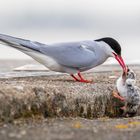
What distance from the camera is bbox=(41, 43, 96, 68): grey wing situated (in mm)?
8469

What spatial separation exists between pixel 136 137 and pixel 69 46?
3.40m

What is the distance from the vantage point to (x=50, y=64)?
8.47m

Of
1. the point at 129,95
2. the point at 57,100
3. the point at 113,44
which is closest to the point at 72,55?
the point at 113,44

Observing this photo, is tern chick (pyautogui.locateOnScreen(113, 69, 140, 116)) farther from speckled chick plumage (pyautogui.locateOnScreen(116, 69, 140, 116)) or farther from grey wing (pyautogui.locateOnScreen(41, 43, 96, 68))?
grey wing (pyautogui.locateOnScreen(41, 43, 96, 68))

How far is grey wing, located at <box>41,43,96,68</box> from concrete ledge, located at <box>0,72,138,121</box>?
1.20 ft

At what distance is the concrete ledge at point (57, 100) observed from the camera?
6.42 metres

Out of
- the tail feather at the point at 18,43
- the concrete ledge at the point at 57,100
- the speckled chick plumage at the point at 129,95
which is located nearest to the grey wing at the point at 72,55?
the tail feather at the point at 18,43

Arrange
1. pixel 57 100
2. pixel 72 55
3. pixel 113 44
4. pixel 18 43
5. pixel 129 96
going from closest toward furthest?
1. pixel 57 100
2. pixel 129 96
3. pixel 18 43
4. pixel 72 55
5. pixel 113 44

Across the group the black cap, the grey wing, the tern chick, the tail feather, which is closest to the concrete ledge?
the tern chick

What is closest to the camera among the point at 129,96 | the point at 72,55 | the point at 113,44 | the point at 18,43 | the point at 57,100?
the point at 57,100

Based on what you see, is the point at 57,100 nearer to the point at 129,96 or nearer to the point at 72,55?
the point at 129,96

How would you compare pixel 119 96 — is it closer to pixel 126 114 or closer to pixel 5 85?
pixel 126 114

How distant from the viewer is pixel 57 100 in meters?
6.97

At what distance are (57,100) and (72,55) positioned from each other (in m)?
1.68
